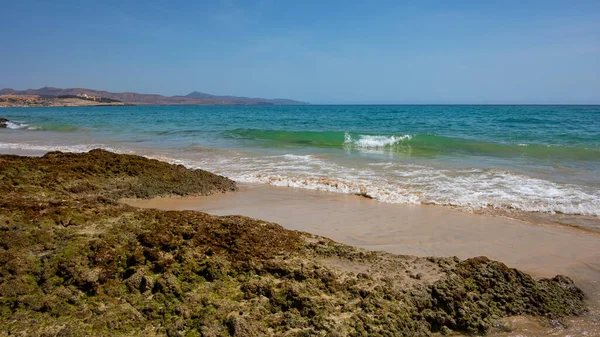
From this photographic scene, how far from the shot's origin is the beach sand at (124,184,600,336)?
502cm

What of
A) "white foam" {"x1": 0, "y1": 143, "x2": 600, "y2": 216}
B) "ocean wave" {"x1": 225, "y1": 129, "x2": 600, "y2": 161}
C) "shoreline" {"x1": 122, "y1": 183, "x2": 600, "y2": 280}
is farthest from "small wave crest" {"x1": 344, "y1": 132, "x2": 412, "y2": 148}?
"shoreline" {"x1": 122, "y1": 183, "x2": 600, "y2": 280}

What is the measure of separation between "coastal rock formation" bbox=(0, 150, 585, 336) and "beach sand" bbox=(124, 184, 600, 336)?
59cm

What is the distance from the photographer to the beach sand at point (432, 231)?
16.5 feet

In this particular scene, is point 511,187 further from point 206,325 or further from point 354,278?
point 206,325

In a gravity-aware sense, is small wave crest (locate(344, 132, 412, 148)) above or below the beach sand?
above

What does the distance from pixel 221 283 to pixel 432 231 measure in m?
4.07

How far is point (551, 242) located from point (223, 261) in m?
5.09

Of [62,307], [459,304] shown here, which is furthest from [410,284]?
[62,307]

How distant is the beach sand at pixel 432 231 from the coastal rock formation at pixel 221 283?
0.59 meters

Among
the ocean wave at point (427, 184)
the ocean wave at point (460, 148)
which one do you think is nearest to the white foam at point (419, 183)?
the ocean wave at point (427, 184)

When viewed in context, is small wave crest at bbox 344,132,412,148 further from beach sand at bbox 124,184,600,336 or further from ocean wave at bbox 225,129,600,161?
beach sand at bbox 124,184,600,336

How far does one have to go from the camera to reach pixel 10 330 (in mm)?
2740

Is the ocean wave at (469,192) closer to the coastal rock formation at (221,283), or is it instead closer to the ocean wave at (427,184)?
the ocean wave at (427,184)

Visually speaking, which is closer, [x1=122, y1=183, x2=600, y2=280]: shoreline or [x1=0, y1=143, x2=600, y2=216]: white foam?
[x1=122, y1=183, x2=600, y2=280]: shoreline
